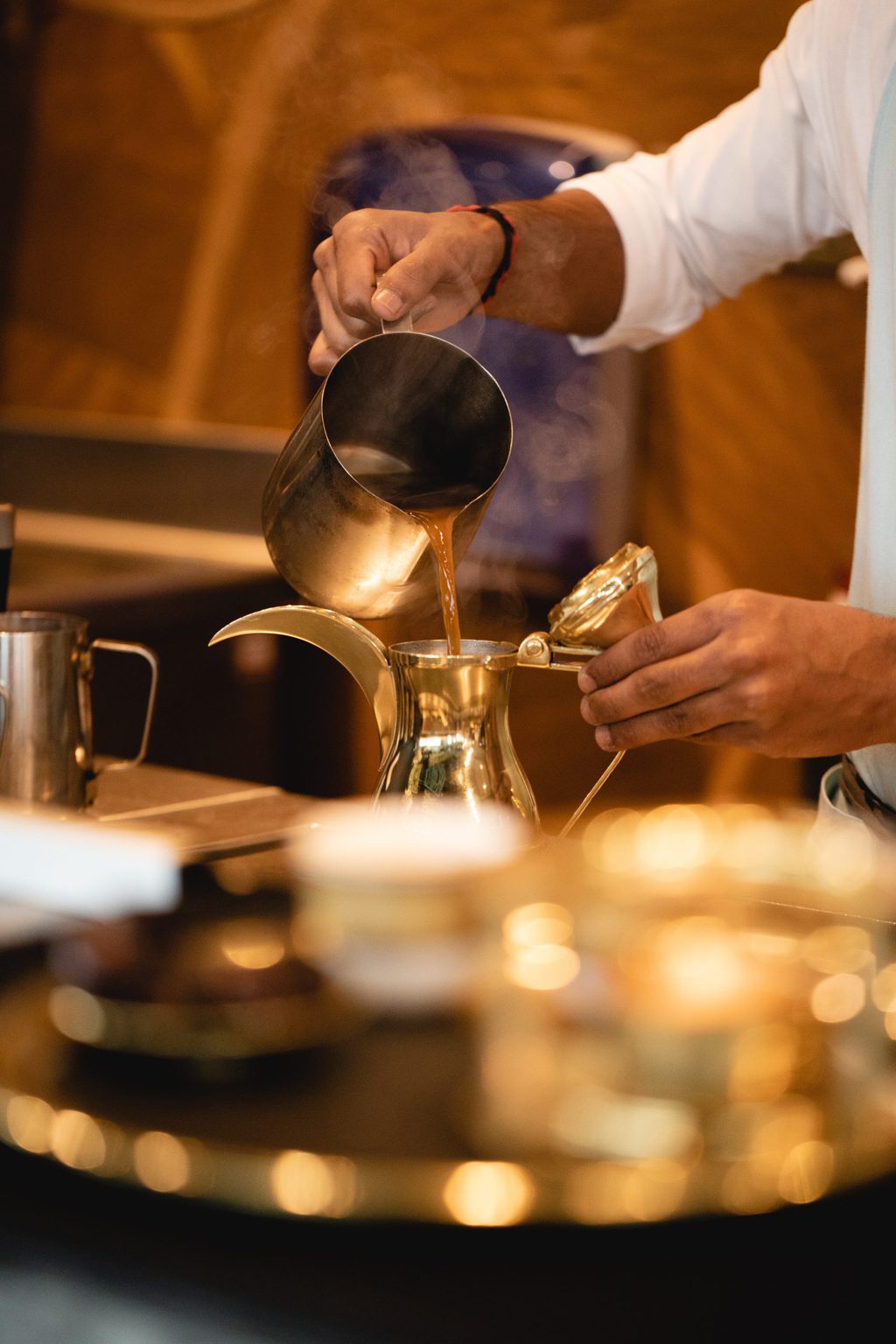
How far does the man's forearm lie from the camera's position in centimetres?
140

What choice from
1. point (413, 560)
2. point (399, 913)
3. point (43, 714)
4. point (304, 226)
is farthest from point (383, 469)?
point (304, 226)

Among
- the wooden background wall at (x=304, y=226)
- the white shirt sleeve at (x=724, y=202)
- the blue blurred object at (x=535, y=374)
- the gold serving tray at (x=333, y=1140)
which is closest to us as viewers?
the gold serving tray at (x=333, y=1140)

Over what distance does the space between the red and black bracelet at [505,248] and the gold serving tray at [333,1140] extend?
3.05 ft

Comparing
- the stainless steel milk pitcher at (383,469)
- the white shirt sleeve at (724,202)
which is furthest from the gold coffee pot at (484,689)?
the white shirt sleeve at (724,202)

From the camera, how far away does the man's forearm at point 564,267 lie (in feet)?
4.58

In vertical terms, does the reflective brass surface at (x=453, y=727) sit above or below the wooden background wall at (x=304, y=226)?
below

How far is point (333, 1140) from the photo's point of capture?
509 millimetres

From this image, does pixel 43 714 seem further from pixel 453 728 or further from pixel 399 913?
pixel 399 913

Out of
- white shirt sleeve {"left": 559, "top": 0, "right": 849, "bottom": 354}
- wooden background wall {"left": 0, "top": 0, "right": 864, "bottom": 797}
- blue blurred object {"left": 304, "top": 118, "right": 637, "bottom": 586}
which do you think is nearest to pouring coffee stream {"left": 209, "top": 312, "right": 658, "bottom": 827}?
white shirt sleeve {"left": 559, "top": 0, "right": 849, "bottom": 354}

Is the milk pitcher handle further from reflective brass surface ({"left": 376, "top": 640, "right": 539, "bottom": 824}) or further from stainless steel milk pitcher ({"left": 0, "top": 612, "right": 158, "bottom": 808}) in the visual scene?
reflective brass surface ({"left": 376, "top": 640, "right": 539, "bottom": 824})

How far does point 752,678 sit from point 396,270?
420mm

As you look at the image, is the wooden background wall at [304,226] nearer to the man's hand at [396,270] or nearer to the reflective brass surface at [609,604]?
the man's hand at [396,270]

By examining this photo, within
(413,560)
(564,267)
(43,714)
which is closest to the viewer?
(413,560)

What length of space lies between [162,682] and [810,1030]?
2.06m
